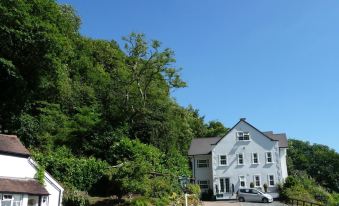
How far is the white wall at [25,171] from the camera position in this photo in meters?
27.1

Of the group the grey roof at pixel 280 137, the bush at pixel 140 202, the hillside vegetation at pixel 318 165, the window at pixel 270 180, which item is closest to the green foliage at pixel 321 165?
the hillside vegetation at pixel 318 165

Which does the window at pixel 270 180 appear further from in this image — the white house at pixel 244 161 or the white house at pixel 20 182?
the white house at pixel 20 182

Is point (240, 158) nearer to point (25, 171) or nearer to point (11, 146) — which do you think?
point (25, 171)

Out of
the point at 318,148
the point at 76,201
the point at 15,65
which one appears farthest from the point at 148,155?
the point at 318,148

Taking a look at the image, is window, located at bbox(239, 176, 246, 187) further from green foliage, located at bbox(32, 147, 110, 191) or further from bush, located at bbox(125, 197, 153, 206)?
bush, located at bbox(125, 197, 153, 206)

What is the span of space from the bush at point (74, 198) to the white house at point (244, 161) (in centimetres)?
2410

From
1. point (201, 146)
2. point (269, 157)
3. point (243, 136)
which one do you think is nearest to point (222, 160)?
point (243, 136)

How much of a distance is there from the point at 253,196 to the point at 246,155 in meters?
9.35

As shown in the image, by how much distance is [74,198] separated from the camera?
103 feet

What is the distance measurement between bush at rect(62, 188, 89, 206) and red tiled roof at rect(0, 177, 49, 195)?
3229mm

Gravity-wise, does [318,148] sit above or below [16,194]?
above

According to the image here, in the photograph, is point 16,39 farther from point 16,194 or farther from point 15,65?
point 16,194

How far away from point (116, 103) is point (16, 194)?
25.1 meters

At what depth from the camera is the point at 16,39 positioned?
3628cm
